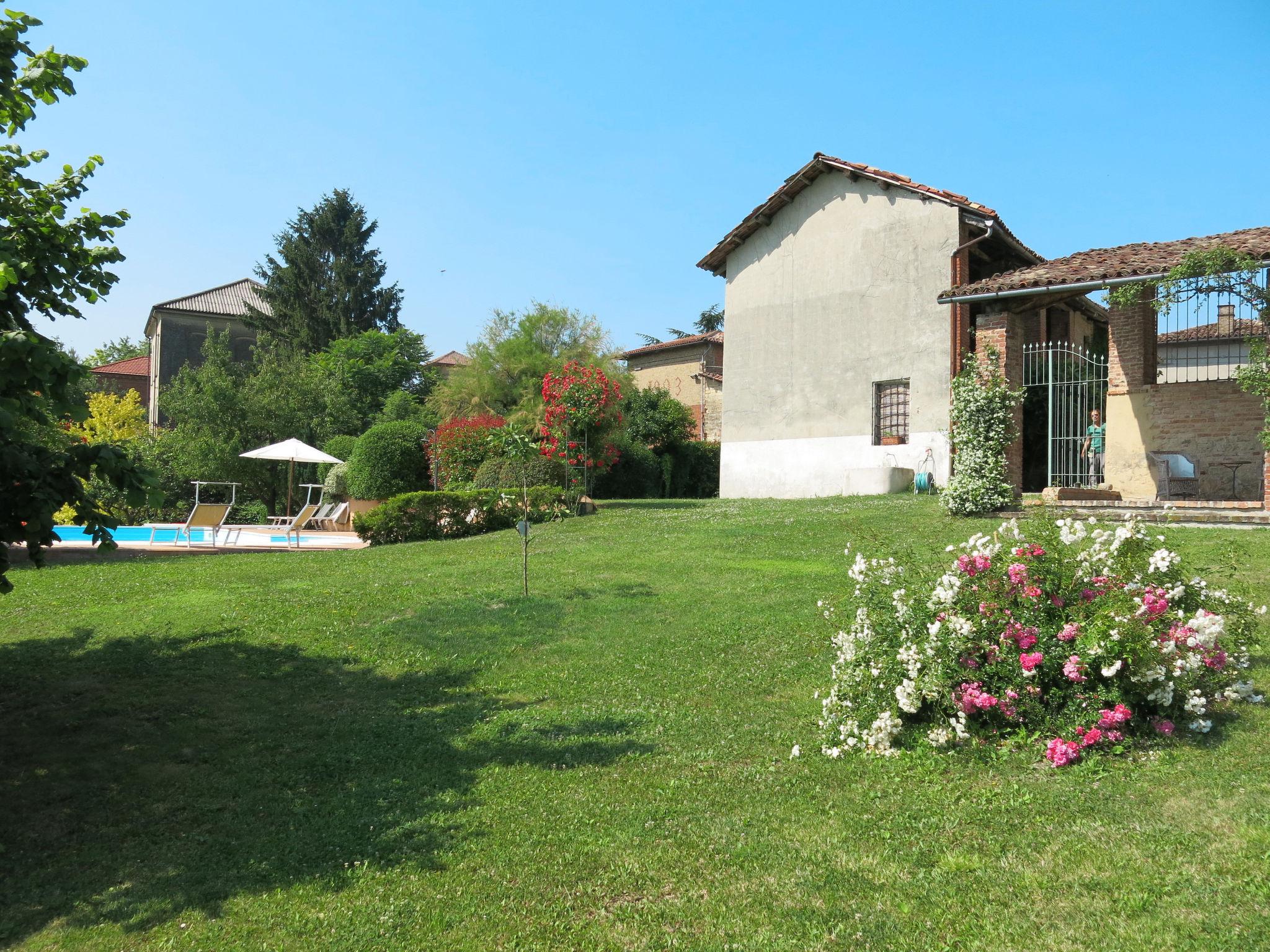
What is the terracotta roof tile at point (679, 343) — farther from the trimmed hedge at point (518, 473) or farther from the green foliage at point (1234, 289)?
the green foliage at point (1234, 289)

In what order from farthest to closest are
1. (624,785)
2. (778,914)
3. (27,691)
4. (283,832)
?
(27,691) < (624,785) < (283,832) < (778,914)

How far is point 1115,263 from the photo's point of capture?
1441 centimetres

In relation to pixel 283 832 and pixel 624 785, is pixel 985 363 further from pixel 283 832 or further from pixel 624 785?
pixel 283 832

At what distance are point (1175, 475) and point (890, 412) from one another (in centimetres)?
664

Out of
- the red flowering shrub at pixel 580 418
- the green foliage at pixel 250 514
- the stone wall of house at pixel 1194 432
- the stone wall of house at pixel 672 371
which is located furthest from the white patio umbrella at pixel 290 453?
the stone wall of house at pixel 672 371

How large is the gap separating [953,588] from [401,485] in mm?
18971

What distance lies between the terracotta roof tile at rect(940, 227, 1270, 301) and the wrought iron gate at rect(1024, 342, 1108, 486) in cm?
109

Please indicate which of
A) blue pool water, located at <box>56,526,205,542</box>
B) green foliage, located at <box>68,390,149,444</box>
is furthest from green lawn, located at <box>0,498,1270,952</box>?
green foliage, located at <box>68,390,149,444</box>

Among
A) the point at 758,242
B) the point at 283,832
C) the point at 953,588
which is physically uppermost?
the point at 758,242

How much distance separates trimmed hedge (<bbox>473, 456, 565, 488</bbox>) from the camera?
18.2 meters

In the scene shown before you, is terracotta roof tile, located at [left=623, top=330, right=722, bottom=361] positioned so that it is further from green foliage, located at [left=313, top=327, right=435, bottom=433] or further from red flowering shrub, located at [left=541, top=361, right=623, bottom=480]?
red flowering shrub, located at [left=541, top=361, right=623, bottom=480]

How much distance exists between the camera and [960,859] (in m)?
3.79

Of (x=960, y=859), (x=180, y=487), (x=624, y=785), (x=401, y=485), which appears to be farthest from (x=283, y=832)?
(x=180, y=487)

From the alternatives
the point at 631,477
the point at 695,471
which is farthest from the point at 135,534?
the point at 695,471
